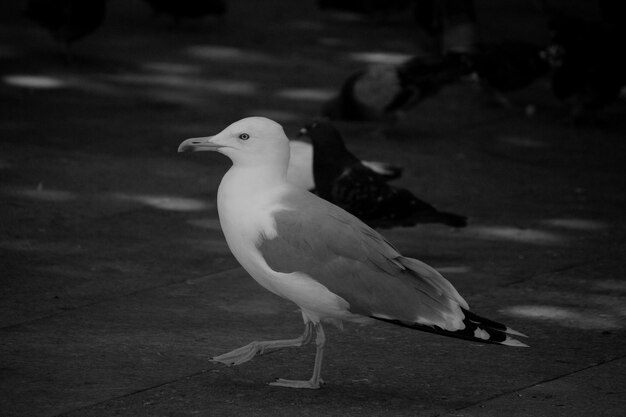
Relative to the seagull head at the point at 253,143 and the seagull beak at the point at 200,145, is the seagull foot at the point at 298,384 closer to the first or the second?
the seagull head at the point at 253,143

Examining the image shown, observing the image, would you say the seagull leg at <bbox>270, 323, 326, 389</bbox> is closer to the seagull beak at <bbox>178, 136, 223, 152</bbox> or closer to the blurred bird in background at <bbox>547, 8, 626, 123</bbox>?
the seagull beak at <bbox>178, 136, 223, 152</bbox>

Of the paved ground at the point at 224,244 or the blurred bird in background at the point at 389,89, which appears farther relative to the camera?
the blurred bird in background at the point at 389,89

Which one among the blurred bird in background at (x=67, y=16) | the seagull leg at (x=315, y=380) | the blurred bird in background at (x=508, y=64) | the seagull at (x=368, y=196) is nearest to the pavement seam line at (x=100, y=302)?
the seagull at (x=368, y=196)

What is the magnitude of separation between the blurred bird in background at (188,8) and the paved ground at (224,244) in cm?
23

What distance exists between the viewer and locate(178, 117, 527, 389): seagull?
14.6 ft

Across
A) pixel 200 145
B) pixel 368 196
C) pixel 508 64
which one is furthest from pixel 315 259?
pixel 508 64

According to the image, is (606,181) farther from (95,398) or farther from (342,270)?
(95,398)

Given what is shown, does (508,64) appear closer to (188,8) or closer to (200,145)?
(188,8)

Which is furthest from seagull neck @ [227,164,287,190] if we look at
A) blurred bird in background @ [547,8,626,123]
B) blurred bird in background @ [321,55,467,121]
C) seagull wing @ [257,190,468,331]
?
blurred bird in background @ [547,8,626,123]

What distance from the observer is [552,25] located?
9.30 metres

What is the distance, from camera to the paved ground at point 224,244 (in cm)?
457

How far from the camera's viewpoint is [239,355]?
4711mm

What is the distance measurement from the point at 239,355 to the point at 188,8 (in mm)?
7429

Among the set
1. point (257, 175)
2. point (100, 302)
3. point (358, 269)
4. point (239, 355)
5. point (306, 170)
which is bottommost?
point (100, 302)
